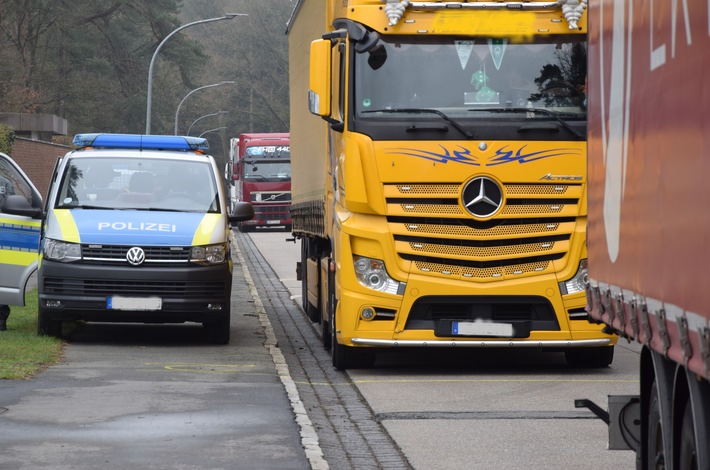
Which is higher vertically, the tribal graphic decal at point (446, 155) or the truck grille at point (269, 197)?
the tribal graphic decal at point (446, 155)

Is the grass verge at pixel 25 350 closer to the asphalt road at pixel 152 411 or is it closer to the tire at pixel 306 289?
the asphalt road at pixel 152 411

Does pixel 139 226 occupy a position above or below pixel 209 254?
above

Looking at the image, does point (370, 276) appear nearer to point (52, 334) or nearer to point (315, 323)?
point (52, 334)

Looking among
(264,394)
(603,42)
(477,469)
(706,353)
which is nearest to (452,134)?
(264,394)

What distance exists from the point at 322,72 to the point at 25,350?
12.5 feet

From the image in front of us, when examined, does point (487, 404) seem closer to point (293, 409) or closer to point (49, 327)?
point (293, 409)

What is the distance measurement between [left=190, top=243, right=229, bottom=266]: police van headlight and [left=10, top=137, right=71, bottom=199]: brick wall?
21.3m

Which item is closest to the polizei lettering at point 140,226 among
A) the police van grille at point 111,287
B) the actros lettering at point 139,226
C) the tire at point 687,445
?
the actros lettering at point 139,226

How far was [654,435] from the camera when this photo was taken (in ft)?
19.9

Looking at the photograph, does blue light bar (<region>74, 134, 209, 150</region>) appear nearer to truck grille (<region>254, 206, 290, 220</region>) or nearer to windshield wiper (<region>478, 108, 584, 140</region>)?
windshield wiper (<region>478, 108, 584, 140</region>)

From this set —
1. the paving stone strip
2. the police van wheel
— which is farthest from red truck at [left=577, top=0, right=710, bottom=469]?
the police van wheel

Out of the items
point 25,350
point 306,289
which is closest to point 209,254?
point 25,350

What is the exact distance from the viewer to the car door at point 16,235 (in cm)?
1512

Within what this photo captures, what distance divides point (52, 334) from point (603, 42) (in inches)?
386
